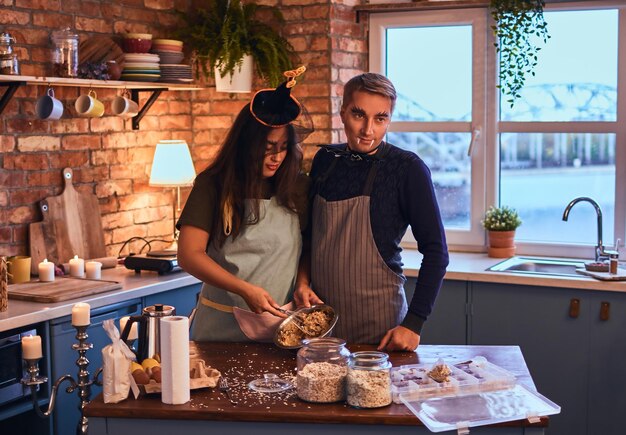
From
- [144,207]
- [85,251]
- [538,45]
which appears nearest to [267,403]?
A: [85,251]

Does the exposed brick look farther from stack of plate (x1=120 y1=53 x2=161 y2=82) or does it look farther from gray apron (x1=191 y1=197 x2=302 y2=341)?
gray apron (x1=191 y1=197 x2=302 y2=341)

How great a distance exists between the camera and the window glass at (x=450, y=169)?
4.94 meters

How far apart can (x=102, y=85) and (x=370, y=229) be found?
1880mm

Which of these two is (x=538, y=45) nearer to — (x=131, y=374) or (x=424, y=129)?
(x=424, y=129)

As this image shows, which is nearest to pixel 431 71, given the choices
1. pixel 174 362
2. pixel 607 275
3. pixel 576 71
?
pixel 576 71

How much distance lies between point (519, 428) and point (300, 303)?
0.92 m

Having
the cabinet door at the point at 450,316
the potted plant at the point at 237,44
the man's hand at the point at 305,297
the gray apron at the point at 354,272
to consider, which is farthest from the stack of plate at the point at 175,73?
the man's hand at the point at 305,297

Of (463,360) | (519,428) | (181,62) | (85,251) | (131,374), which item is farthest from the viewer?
(181,62)

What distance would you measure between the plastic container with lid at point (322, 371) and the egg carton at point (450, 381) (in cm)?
14

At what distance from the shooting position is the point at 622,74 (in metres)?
4.46

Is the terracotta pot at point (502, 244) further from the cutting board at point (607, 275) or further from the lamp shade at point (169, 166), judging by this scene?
the lamp shade at point (169, 166)

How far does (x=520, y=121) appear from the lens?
4746 mm

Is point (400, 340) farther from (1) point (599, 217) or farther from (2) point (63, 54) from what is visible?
(2) point (63, 54)

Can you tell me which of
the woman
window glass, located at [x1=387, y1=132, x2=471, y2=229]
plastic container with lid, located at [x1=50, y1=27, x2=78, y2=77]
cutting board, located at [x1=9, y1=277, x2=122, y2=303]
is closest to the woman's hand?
the woman
